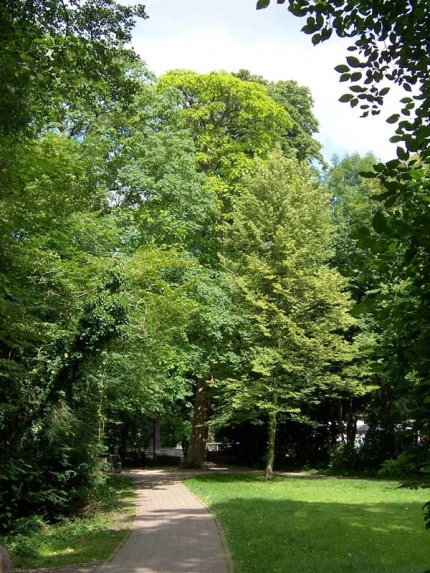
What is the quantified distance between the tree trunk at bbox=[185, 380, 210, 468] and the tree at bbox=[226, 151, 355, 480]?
390 cm

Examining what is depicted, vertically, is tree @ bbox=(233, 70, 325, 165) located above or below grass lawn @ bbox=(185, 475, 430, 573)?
above

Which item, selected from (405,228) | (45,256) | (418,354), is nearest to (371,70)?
(405,228)

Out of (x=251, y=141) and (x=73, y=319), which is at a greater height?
(x=251, y=141)

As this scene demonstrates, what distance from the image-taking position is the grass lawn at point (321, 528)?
7062 mm

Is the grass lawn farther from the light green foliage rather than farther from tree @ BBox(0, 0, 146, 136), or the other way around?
the light green foliage

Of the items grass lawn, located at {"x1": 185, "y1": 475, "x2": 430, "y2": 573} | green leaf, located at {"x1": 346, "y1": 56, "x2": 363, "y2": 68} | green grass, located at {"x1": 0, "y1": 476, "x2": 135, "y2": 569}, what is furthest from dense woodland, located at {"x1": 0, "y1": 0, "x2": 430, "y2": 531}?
grass lawn, located at {"x1": 185, "y1": 475, "x2": 430, "y2": 573}

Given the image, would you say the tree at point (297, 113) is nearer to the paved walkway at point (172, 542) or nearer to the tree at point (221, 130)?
the tree at point (221, 130)

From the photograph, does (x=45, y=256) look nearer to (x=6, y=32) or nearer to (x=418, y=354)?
(x=6, y=32)

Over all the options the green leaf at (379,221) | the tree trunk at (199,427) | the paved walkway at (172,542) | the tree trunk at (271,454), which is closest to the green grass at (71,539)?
the paved walkway at (172,542)

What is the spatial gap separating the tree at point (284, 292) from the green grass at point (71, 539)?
9.12 metres

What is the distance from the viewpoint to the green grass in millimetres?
7776

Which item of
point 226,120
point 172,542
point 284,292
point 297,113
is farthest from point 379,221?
point 297,113

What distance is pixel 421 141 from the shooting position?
265 centimetres

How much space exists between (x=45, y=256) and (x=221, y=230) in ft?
48.8
